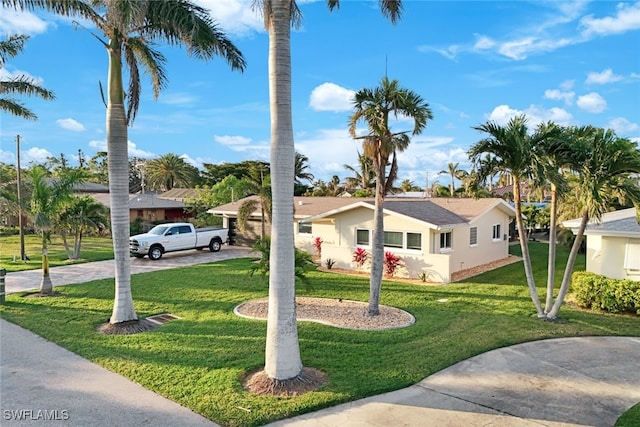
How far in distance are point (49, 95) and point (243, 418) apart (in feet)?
57.3

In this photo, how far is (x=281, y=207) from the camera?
698cm

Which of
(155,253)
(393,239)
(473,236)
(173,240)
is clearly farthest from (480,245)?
(155,253)

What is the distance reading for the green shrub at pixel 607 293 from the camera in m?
11.4

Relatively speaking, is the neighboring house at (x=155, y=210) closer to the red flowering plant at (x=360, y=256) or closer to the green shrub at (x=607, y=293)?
the red flowering plant at (x=360, y=256)

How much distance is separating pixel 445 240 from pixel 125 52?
13456mm

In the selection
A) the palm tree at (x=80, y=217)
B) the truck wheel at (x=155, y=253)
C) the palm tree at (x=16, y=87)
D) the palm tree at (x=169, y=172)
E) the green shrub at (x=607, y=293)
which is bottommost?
the green shrub at (x=607, y=293)

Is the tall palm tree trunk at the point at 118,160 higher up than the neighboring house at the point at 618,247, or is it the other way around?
the tall palm tree trunk at the point at 118,160

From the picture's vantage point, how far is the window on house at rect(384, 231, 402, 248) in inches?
706

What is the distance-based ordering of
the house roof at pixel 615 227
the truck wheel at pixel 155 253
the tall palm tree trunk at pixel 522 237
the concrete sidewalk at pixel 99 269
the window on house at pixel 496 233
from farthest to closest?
the truck wheel at pixel 155 253, the window on house at pixel 496 233, the concrete sidewalk at pixel 99 269, the house roof at pixel 615 227, the tall palm tree trunk at pixel 522 237

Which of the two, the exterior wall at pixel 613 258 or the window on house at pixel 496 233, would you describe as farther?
the window on house at pixel 496 233

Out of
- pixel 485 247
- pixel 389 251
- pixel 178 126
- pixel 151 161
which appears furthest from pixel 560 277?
pixel 151 161

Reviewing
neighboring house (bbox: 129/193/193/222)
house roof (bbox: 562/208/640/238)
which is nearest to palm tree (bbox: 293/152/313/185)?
neighboring house (bbox: 129/193/193/222)

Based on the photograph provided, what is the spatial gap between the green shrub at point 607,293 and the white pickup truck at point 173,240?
18645mm

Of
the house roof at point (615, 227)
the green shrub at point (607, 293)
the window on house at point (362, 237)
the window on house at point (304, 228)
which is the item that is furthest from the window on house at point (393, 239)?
the green shrub at point (607, 293)
